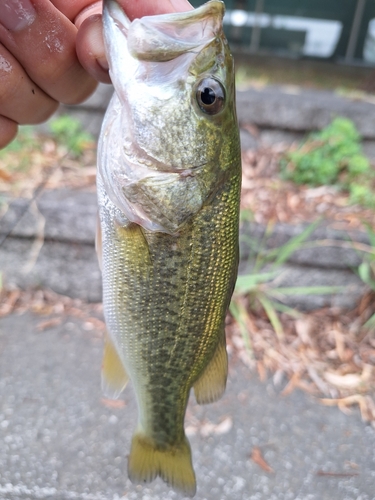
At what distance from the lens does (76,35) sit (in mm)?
1228

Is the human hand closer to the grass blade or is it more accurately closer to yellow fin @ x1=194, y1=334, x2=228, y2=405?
yellow fin @ x1=194, y1=334, x2=228, y2=405

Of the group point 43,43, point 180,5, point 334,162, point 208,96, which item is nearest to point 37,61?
point 43,43

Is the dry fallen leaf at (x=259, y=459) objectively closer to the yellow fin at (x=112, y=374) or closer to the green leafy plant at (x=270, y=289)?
the green leafy plant at (x=270, y=289)

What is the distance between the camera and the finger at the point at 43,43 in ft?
3.82

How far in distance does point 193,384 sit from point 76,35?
1.07 metres

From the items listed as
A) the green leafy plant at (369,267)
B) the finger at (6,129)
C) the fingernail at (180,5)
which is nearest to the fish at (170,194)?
the fingernail at (180,5)

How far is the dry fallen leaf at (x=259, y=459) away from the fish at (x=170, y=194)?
1099mm

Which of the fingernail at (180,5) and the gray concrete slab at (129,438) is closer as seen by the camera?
the fingernail at (180,5)

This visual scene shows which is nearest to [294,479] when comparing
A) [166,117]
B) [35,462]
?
[35,462]

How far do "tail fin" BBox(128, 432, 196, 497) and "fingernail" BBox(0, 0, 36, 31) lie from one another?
124 cm

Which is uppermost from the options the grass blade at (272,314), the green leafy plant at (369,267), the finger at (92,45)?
the finger at (92,45)

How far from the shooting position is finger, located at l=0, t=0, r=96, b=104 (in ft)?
3.82

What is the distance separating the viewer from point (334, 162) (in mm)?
3127

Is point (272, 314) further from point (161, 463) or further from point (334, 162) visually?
point (161, 463)
